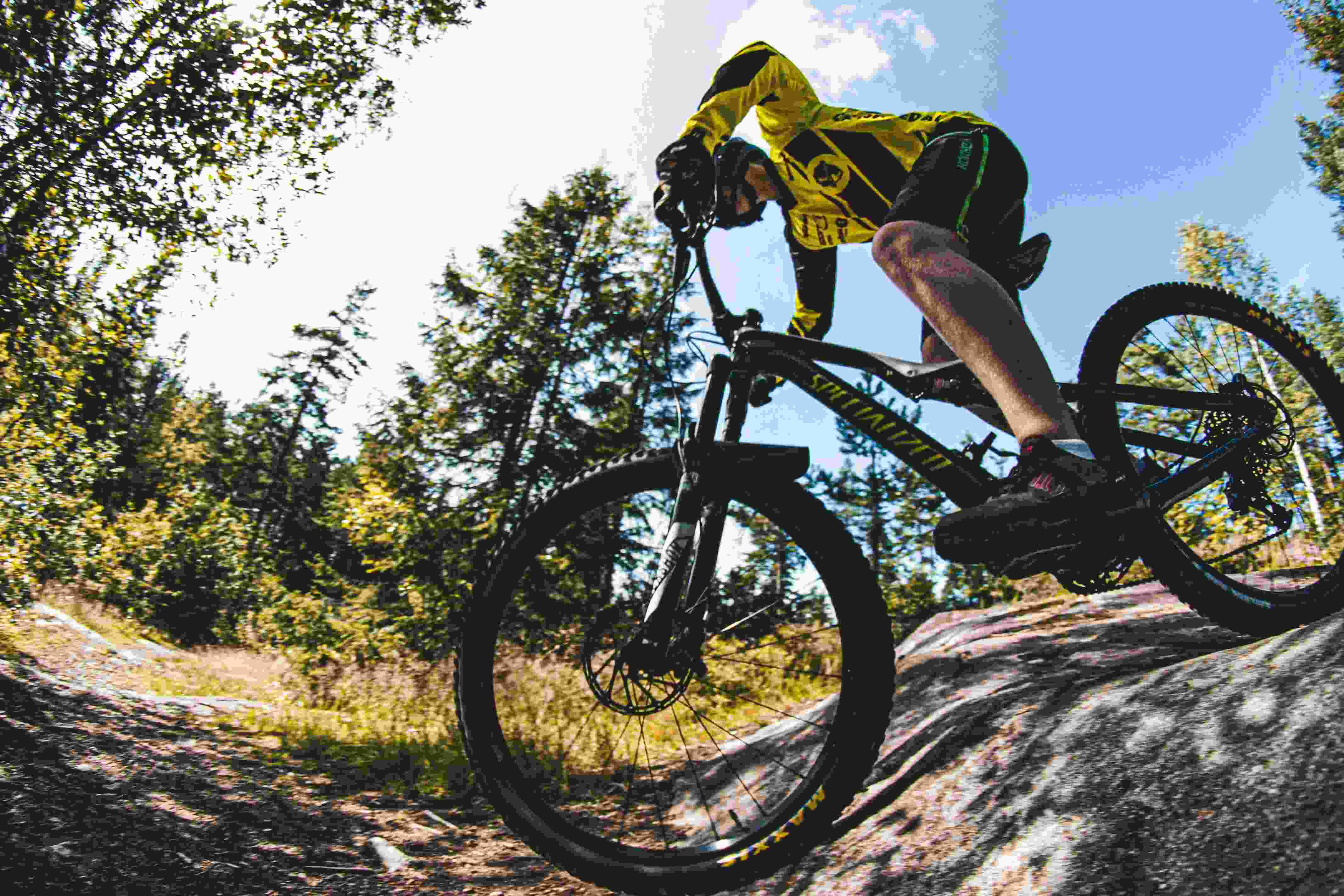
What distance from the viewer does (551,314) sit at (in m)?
13.2

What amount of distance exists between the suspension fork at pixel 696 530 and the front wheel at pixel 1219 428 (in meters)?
1.22

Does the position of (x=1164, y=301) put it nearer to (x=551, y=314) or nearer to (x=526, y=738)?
(x=526, y=738)

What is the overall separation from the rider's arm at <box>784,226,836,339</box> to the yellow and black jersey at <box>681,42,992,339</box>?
0.17 metres

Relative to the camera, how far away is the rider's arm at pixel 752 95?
6.52 ft

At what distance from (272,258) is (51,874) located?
11195 millimetres

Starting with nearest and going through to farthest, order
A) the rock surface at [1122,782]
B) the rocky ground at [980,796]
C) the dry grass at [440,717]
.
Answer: the rock surface at [1122,782], the rocky ground at [980,796], the dry grass at [440,717]

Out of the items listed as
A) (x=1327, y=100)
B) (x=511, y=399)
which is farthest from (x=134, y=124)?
(x=1327, y=100)

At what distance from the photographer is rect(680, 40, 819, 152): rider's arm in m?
1.99

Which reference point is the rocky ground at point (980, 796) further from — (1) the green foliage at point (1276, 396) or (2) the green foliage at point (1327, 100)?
(2) the green foliage at point (1327, 100)

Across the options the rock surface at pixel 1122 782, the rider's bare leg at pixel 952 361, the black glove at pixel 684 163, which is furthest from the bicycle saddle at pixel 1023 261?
the rock surface at pixel 1122 782

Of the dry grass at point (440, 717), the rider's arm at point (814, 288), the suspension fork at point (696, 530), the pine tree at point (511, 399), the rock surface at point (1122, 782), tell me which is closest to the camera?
the rock surface at point (1122, 782)

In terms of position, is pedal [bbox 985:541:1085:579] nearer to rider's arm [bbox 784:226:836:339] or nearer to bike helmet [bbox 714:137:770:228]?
rider's arm [bbox 784:226:836:339]

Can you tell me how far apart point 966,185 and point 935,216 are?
0.18 meters

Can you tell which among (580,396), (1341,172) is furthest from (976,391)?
(1341,172)
